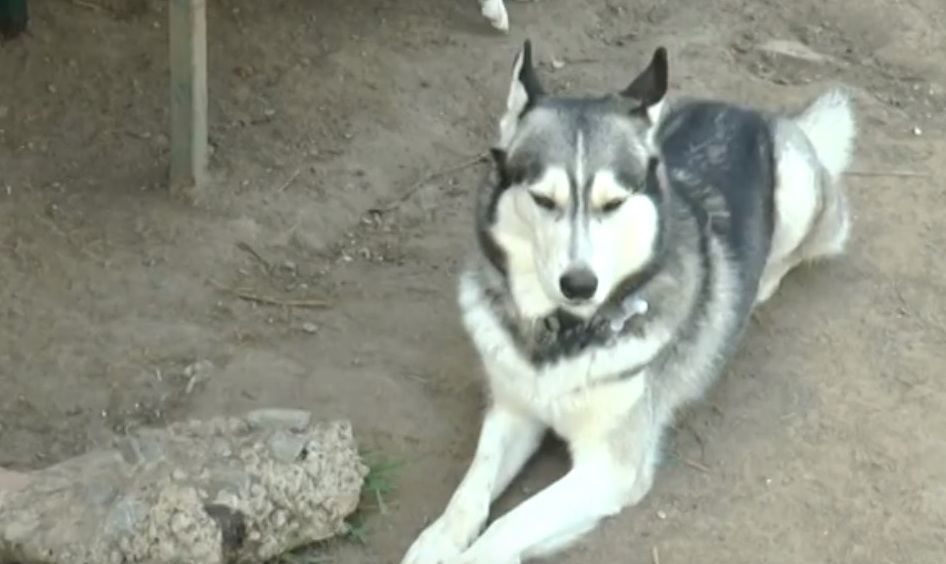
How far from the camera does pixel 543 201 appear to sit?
3.43 m

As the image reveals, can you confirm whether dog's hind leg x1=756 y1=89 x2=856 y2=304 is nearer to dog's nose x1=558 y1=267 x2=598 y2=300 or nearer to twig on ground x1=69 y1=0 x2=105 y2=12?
dog's nose x1=558 y1=267 x2=598 y2=300

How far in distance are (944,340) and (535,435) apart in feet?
4.24

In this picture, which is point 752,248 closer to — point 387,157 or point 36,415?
point 387,157

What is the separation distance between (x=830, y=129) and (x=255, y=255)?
5.99 ft

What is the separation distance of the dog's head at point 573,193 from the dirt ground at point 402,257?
2.06 feet

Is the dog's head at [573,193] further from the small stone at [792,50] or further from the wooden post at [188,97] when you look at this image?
the small stone at [792,50]

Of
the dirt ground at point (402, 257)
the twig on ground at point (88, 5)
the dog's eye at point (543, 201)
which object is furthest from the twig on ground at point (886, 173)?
the twig on ground at point (88, 5)

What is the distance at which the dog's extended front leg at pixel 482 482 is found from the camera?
11.6 ft

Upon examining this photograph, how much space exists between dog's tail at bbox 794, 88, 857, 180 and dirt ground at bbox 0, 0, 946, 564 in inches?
9.9

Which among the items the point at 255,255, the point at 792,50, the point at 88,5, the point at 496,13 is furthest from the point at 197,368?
the point at 792,50

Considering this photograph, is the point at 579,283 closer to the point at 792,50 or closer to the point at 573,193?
the point at 573,193

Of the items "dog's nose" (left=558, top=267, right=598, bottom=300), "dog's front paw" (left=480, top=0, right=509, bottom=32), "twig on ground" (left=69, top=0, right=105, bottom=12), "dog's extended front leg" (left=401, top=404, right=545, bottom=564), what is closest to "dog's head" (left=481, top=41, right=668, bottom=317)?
"dog's nose" (left=558, top=267, right=598, bottom=300)

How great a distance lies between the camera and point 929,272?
465 cm

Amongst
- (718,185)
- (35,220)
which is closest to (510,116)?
(718,185)
